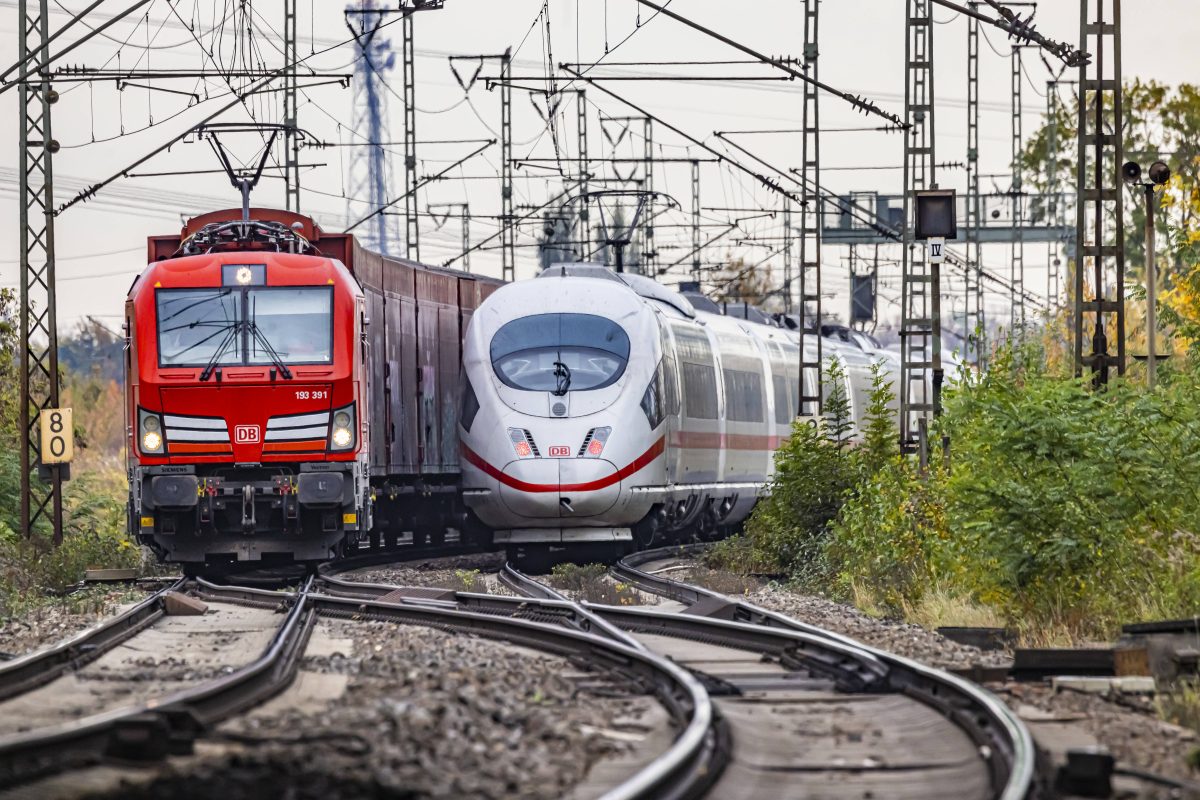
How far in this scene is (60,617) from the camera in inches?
658

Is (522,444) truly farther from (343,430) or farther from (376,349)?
(343,430)

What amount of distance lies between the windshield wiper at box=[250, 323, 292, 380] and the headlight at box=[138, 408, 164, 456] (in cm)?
131

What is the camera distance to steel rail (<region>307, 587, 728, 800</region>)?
740 centimetres

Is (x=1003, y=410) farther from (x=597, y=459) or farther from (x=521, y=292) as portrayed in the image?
(x=521, y=292)

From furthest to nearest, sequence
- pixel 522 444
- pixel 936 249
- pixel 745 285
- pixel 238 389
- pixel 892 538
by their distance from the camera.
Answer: pixel 745 285
pixel 522 444
pixel 936 249
pixel 238 389
pixel 892 538

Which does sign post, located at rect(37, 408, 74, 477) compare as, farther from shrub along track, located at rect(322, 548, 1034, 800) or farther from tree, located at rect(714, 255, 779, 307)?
tree, located at rect(714, 255, 779, 307)

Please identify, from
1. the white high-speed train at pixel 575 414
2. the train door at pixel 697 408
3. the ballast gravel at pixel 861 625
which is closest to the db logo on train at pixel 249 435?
the white high-speed train at pixel 575 414

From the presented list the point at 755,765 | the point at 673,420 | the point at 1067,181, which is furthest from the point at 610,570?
the point at 1067,181

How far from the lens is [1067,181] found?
59.7 metres

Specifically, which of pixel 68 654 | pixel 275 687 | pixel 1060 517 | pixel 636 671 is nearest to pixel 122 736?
pixel 275 687

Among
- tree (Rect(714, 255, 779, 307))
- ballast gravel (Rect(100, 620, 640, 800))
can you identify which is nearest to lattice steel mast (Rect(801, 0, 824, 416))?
ballast gravel (Rect(100, 620, 640, 800))

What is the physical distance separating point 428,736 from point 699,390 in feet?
61.8

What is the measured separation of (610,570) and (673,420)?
3360 mm

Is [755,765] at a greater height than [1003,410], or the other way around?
[1003,410]
